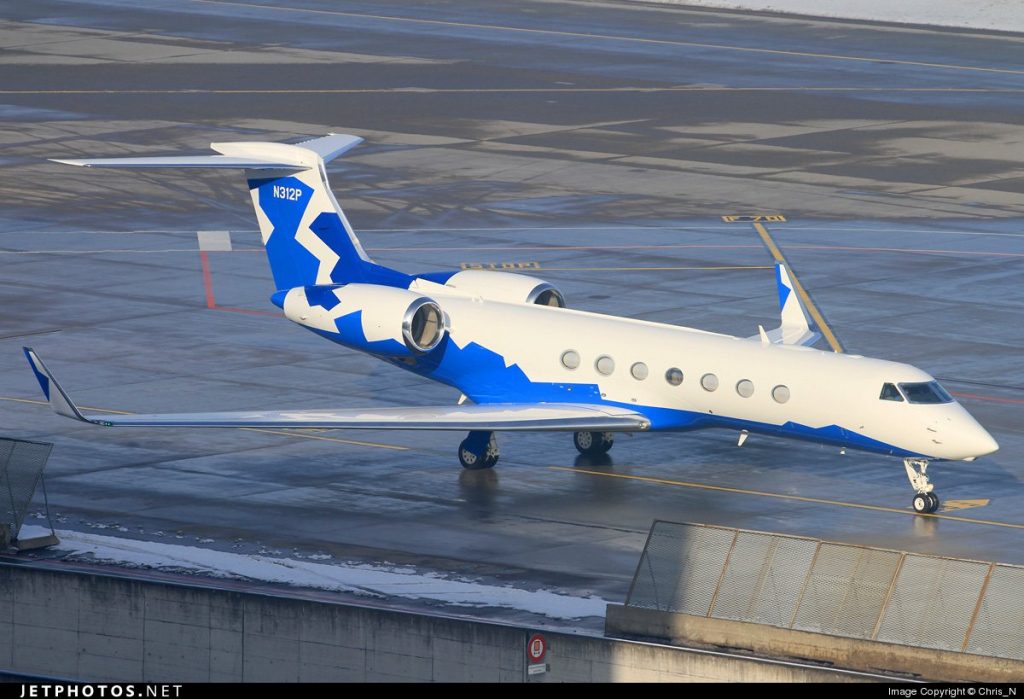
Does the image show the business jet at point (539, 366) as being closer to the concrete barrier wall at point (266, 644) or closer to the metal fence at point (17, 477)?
the metal fence at point (17, 477)

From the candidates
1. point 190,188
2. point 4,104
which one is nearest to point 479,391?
point 190,188

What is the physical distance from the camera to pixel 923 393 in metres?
32.9

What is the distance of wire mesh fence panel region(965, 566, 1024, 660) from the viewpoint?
24234 millimetres

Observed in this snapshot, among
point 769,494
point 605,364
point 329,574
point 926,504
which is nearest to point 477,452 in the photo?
point 605,364

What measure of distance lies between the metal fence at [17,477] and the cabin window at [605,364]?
373 inches

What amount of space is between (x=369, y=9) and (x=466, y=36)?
394 inches

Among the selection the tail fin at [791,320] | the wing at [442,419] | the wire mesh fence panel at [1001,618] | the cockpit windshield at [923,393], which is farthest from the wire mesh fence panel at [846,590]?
the tail fin at [791,320]

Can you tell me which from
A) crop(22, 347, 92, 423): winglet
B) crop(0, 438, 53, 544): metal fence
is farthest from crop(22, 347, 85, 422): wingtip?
crop(0, 438, 53, 544): metal fence

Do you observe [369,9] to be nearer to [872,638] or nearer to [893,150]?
[893,150]

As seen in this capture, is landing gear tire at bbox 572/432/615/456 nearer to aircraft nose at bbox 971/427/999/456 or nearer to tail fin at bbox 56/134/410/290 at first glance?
tail fin at bbox 56/134/410/290

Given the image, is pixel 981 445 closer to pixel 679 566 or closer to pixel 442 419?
pixel 679 566

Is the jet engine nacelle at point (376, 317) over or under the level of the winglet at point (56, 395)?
over

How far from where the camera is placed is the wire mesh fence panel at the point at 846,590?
82.1 ft

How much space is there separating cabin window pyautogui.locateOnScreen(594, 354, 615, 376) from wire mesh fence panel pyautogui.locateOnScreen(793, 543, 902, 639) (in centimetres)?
993
